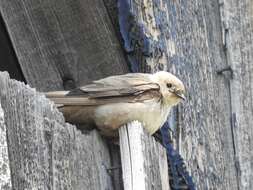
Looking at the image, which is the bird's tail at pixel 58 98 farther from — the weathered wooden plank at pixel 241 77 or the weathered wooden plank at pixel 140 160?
the weathered wooden plank at pixel 241 77

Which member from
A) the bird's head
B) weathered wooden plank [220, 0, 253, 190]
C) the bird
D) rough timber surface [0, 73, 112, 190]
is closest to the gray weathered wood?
rough timber surface [0, 73, 112, 190]

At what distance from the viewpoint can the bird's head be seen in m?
3.19

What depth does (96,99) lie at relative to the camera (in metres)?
2.99

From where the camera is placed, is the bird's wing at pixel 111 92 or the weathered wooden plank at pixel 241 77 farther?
the weathered wooden plank at pixel 241 77

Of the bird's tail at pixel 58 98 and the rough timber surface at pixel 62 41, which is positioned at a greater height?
the rough timber surface at pixel 62 41

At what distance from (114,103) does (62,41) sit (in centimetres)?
45

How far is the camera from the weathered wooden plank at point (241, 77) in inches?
140

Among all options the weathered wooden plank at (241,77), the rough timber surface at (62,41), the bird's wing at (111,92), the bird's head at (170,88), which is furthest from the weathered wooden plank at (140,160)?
the weathered wooden plank at (241,77)

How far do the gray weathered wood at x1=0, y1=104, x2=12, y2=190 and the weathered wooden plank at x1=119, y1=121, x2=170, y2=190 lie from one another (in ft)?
2.21

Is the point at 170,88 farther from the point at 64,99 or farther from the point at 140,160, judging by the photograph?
the point at 140,160

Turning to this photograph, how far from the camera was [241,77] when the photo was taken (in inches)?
144

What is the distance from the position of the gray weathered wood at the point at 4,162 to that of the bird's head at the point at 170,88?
122 centimetres

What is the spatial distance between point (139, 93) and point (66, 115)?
27cm

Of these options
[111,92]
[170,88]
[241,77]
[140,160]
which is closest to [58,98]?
[111,92]
